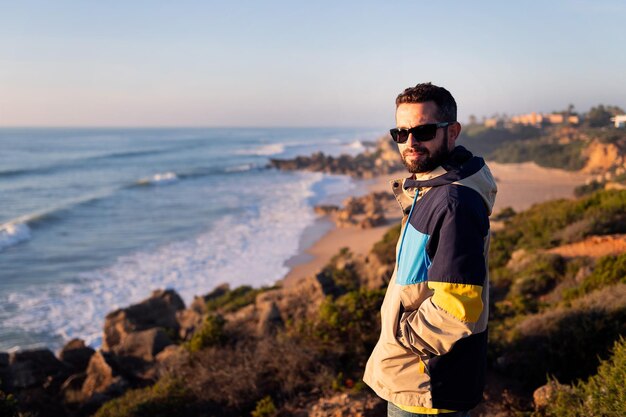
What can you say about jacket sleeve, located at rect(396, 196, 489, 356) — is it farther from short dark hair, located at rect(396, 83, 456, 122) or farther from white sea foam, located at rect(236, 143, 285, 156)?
white sea foam, located at rect(236, 143, 285, 156)

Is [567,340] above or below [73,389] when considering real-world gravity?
above

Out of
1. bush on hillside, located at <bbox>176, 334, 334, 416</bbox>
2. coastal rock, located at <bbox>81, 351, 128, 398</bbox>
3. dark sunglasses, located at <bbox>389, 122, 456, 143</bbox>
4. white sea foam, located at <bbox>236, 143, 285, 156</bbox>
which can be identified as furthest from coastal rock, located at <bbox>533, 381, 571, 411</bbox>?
white sea foam, located at <bbox>236, 143, 285, 156</bbox>

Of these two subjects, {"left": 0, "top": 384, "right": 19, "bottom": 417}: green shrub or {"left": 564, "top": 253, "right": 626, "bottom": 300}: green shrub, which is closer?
{"left": 0, "top": 384, "right": 19, "bottom": 417}: green shrub

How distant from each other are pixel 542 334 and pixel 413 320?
370cm

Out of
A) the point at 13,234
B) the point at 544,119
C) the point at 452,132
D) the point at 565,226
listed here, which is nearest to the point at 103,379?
the point at 452,132

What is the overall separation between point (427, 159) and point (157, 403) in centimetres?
412

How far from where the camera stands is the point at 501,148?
137 ft

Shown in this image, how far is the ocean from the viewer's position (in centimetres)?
1216

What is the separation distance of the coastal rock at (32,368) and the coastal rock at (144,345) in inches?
37.5

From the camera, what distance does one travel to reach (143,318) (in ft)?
32.5

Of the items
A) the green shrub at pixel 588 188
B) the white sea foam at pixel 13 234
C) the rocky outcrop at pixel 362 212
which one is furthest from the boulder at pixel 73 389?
the green shrub at pixel 588 188

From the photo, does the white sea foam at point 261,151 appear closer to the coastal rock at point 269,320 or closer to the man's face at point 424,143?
the coastal rock at point 269,320

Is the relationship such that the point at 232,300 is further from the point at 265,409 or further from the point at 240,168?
the point at 240,168

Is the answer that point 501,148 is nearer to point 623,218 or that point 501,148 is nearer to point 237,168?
point 237,168
